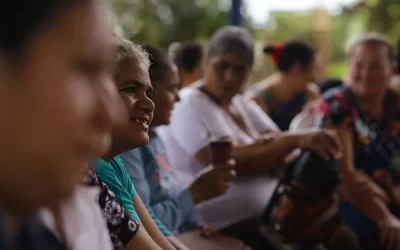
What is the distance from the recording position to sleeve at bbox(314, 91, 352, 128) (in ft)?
8.66

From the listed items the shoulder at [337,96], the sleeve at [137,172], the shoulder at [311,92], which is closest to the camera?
the sleeve at [137,172]

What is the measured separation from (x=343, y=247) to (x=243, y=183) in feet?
1.70

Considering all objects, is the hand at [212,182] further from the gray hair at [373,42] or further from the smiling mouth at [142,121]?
the gray hair at [373,42]

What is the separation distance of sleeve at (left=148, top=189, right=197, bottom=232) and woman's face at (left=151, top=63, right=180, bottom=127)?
0.28 m

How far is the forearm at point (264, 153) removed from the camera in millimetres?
2355

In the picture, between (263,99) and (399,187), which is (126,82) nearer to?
(399,187)

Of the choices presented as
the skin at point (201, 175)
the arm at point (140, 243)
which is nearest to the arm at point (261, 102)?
the skin at point (201, 175)

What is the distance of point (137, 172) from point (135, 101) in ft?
1.35

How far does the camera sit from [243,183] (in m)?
2.36

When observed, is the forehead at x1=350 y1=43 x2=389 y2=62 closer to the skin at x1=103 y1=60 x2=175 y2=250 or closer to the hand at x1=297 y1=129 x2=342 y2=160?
the hand at x1=297 y1=129 x2=342 y2=160

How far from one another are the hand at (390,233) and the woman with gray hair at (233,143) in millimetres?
471

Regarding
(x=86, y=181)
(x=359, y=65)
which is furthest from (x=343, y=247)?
(x=86, y=181)

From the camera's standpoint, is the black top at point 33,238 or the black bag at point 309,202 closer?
the black top at point 33,238

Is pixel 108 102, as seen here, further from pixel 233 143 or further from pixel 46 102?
pixel 233 143
